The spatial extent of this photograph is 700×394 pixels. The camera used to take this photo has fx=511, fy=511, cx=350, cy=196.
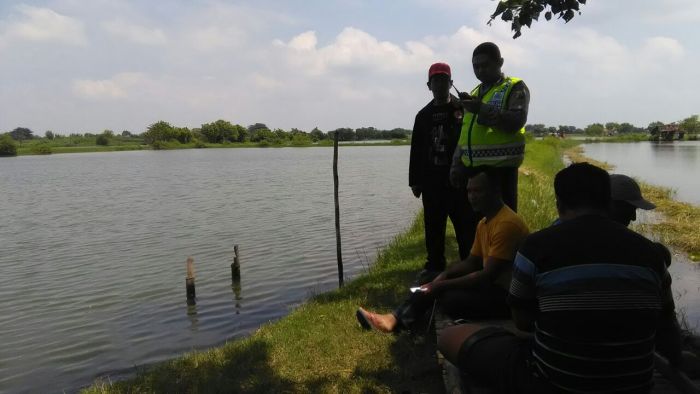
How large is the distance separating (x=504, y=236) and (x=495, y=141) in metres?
1.12

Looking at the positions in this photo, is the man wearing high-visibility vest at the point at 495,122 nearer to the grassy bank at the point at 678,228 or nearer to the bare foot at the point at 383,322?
the bare foot at the point at 383,322

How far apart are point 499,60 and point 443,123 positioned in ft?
3.10

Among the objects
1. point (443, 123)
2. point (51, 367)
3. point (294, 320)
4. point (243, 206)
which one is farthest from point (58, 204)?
point (443, 123)

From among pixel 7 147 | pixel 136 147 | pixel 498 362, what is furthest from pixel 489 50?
pixel 136 147

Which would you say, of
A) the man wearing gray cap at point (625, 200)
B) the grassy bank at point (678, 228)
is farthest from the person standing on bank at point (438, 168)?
the grassy bank at point (678, 228)

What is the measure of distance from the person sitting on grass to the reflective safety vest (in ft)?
2.02

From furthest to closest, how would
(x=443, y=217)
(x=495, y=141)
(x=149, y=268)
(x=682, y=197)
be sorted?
(x=682, y=197)
(x=149, y=268)
(x=443, y=217)
(x=495, y=141)

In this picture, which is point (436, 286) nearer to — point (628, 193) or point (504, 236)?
point (504, 236)

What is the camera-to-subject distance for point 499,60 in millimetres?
4527

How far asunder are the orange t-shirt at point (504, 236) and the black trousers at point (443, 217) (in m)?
1.21

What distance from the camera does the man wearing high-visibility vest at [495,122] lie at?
4.29m

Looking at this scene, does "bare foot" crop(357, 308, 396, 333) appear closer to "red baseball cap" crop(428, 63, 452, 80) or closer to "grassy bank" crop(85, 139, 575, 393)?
"grassy bank" crop(85, 139, 575, 393)

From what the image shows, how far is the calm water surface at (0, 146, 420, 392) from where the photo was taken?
777 centimetres

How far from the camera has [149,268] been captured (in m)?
12.1
